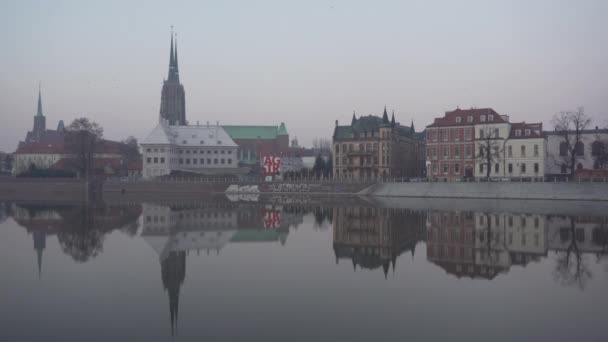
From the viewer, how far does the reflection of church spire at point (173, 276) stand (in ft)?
55.0

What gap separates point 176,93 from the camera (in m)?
169

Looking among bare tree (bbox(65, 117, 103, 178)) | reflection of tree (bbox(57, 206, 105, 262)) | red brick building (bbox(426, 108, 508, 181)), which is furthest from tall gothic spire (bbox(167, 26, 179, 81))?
reflection of tree (bbox(57, 206, 105, 262))

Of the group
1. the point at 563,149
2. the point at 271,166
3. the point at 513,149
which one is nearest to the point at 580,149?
the point at 563,149

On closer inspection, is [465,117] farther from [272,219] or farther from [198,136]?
[198,136]

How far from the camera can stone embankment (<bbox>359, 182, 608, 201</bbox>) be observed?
211 feet

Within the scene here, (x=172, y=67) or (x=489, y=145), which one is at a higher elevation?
(x=172, y=67)

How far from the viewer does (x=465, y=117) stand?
8475cm

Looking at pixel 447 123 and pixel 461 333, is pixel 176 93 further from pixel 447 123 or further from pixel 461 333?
pixel 461 333

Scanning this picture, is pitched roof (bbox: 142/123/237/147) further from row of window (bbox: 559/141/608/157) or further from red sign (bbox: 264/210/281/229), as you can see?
row of window (bbox: 559/141/608/157)

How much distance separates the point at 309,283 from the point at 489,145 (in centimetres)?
6519

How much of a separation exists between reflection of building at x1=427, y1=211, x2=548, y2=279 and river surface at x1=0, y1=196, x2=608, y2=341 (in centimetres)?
12

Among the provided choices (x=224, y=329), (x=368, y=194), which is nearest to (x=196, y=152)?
(x=368, y=194)

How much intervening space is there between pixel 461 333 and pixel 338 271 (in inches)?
357

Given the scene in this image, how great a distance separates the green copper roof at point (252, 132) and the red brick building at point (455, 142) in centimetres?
9349
